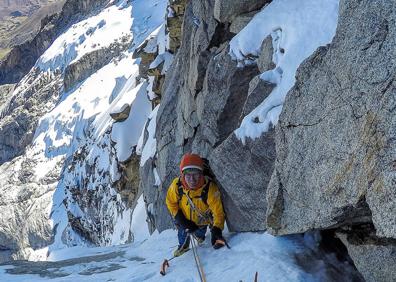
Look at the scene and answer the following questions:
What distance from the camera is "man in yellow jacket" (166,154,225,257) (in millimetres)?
7636

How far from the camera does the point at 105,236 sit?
91.2ft

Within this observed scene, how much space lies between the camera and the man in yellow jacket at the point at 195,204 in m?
7.64

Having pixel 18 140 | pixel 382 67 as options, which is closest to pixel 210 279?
pixel 382 67

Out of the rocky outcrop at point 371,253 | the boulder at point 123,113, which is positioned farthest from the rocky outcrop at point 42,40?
the rocky outcrop at point 371,253

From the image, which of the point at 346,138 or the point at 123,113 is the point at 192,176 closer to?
the point at 346,138

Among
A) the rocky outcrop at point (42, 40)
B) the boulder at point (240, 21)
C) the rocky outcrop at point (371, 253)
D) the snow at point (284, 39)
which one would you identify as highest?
the rocky outcrop at point (42, 40)

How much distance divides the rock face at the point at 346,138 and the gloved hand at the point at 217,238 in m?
1.78

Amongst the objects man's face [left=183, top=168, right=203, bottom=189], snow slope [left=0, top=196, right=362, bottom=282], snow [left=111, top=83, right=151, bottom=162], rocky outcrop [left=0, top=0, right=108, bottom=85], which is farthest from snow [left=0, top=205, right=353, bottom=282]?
rocky outcrop [left=0, top=0, right=108, bottom=85]

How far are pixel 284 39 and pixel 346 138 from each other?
11.7 ft

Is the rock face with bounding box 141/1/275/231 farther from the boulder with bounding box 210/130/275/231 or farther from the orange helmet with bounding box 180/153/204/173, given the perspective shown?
the orange helmet with bounding box 180/153/204/173

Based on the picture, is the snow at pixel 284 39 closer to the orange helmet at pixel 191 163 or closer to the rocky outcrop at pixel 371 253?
the orange helmet at pixel 191 163

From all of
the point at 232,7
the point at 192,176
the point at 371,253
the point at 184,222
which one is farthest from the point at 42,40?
the point at 371,253

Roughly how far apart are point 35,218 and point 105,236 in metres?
20.7

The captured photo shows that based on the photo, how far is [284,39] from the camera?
297 inches
